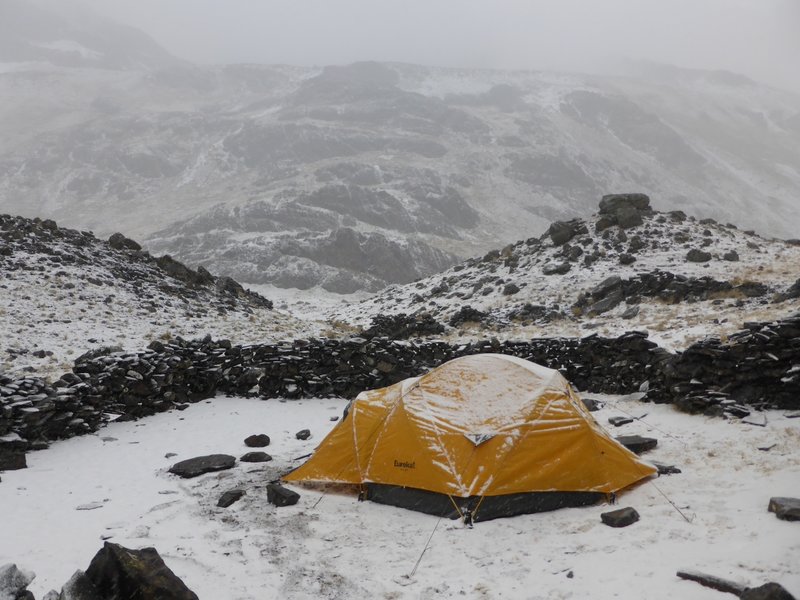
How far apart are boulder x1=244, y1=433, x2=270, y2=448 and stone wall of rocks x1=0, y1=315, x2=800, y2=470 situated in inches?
139

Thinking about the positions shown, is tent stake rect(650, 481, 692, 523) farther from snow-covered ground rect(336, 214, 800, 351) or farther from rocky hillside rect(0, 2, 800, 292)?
rocky hillside rect(0, 2, 800, 292)

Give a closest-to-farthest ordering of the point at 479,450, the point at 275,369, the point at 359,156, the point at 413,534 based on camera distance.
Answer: the point at 413,534
the point at 479,450
the point at 275,369
the point at 359,156

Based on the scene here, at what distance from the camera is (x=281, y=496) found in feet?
25.1

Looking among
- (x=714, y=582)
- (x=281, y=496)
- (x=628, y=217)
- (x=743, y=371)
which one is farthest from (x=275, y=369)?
(x=628, y=217)

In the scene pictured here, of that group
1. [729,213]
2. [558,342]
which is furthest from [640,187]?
[558,342]

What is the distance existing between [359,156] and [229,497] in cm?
8044

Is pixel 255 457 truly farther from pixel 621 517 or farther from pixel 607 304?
pixel 607 304

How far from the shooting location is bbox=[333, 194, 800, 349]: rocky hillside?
19031 mm

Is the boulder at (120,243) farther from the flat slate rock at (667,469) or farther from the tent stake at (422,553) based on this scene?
the flat slate rock at (667,469)

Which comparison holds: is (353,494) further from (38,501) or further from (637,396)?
(637,396)

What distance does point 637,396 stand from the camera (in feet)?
39.0

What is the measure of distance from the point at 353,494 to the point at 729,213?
9139cm

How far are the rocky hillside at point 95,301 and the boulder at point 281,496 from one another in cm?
968

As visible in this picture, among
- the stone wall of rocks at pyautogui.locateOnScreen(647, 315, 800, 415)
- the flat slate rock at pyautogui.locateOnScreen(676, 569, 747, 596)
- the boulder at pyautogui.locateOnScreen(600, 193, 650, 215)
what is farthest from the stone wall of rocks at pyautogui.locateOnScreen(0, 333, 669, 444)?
the boulder at pyautogui.locateOnScreen(600, 193, 650, 215)
